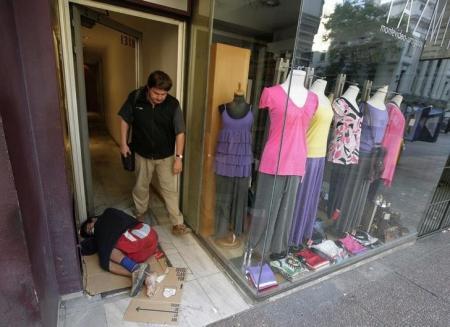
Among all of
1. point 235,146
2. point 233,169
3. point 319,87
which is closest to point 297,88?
point 319,87

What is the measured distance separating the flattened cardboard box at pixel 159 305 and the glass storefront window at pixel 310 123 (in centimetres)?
47

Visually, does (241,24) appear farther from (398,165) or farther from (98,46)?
(98,46)

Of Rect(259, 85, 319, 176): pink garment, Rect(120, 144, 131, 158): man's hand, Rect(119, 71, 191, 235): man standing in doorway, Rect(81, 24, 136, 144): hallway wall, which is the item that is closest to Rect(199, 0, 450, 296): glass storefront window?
Rect(259, 85, 319, 176): pink garment

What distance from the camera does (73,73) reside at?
1.96 m

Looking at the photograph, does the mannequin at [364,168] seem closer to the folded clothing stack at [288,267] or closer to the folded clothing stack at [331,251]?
the folded clothing stack at [331,251]

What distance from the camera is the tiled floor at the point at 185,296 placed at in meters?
1.53

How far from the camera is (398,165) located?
2504 mm

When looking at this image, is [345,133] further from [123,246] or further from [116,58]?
[116,58]

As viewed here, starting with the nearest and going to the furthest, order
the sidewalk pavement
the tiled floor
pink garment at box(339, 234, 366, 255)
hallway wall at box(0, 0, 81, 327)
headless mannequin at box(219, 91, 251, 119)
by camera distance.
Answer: hallway wall at box(0, 0, 81, 327), the tiled floor, the sidewalk pavement, headless mannequin at box(219, 91, 251, 119), pink garment at box(339, 234, 366, 255)

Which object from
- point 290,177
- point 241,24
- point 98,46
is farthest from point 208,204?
point 98,46

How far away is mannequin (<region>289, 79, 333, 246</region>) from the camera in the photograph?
1802 mm

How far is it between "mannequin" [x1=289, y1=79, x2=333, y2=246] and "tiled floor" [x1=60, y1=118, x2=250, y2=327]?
2.24 feet

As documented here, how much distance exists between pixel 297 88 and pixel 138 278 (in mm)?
1595

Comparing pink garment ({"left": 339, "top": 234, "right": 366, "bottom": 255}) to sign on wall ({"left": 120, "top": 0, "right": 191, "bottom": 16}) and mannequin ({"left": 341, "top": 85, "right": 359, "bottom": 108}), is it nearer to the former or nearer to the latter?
mannequin ({"left": 341, "top": 85, "right": 359, "bottom": 108})
